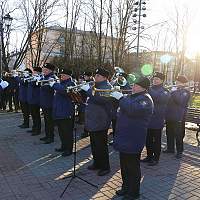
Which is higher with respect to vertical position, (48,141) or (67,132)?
(67,132)

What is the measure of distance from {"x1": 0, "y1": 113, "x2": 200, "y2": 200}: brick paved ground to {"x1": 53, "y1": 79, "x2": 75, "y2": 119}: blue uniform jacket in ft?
3.06

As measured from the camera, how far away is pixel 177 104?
7.46 m

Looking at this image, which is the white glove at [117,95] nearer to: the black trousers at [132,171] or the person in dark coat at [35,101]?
the black trousers at [132,171]

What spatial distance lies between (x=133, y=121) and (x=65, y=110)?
109 inches

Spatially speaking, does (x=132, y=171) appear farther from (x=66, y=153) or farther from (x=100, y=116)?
(x=66, y=153)

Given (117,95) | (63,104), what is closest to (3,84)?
(63,104)

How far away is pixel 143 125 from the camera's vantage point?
491cm

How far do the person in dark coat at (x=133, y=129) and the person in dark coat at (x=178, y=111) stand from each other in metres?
2.64

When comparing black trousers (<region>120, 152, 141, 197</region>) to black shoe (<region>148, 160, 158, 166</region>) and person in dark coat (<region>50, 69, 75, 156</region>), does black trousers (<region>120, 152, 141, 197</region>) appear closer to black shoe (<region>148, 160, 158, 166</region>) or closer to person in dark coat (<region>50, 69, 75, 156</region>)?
black shoe (<region>148, 160, 158, 166</region>)

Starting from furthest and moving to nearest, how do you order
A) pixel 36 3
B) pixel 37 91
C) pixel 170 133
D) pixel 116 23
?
pixel 36 3 < pixel 116 23 < pixel 37 91 < pixel 170 133

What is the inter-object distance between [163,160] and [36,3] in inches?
561

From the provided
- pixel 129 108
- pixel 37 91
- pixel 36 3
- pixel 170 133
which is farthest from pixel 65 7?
pixel 129 108

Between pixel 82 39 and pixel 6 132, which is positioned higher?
pixel 82 39

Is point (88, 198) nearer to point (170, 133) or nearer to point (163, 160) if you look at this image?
point (163, 160)
